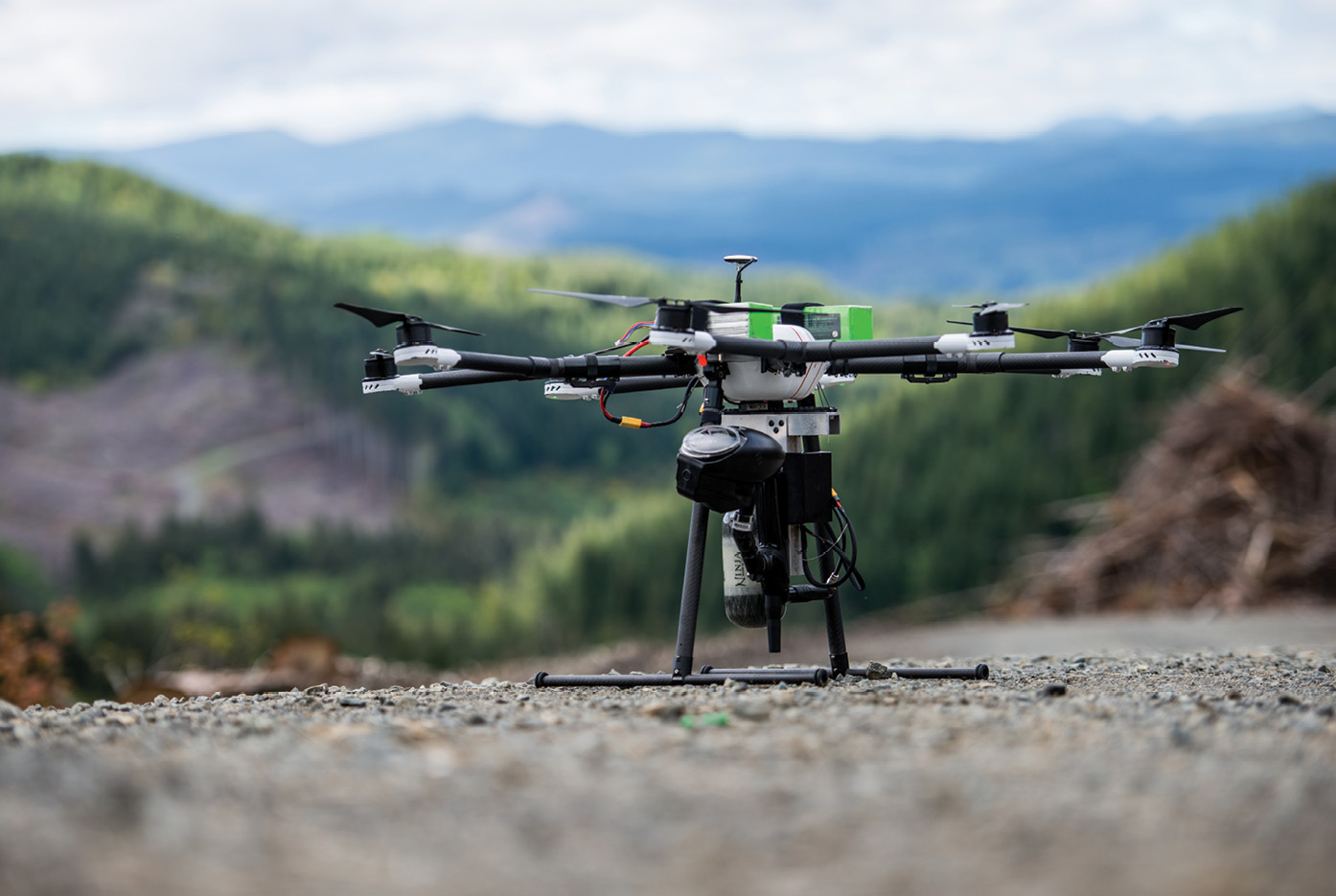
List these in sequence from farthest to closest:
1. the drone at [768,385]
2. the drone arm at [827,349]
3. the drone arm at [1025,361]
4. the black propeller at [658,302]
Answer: the drone arm at [1025,361]
the drone arm at [827,349]
the drone at [768,385]
the black propeller at [658,302]

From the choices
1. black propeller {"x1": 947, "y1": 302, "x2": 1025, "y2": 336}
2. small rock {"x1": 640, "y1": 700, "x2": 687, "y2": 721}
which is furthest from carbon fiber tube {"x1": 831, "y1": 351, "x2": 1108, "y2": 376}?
small rock {"x1": 640, "y1": 700, "x2": 687, "y2": 721}

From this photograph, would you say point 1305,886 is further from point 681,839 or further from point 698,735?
point 698,735

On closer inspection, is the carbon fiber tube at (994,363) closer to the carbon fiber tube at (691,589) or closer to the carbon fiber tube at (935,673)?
the carbon fiber tube at (691,589)

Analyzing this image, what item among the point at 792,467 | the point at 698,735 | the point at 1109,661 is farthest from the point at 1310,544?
the point at 698,735

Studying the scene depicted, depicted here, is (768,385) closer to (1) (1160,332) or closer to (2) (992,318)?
(2) (992,318)

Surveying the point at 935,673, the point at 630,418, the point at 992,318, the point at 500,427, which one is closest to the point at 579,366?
the point at 630,418

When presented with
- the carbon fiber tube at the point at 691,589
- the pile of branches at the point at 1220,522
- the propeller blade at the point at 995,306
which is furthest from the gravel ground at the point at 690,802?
the pile of branches at the point at 1220,522
